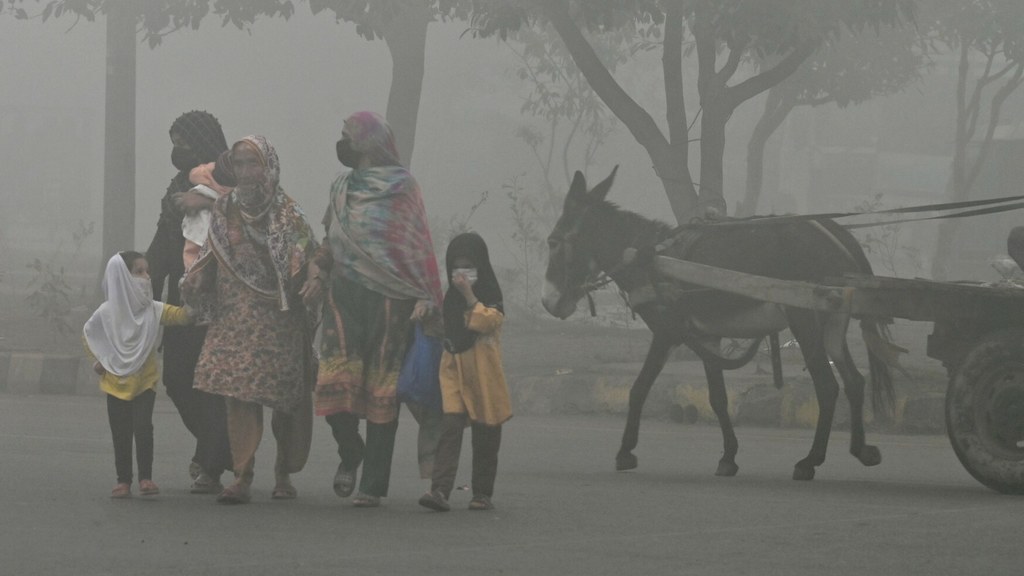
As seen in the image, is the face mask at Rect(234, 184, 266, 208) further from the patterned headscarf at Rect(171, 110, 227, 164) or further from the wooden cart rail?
Result: the wooden cart rail

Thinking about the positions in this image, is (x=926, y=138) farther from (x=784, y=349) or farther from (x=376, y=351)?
(x=376, y=351)

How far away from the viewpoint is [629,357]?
17.6 metres

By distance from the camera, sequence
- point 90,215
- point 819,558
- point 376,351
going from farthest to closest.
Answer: point 90,215 < point 376,351 < point 819,558

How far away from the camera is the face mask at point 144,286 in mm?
8859

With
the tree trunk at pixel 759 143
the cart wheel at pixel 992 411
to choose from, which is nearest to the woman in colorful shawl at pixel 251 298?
the cart wheel at pixel 992 411

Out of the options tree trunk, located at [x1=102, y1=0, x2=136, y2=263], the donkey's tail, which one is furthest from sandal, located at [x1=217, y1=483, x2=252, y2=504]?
tree trunk, located at [x1=102, y1=0, x2=136, y2=263]

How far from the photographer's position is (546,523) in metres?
7.93

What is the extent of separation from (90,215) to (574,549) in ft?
141

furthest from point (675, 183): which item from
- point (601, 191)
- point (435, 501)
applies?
point (435, 501)

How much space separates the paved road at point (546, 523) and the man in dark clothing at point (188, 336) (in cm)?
25

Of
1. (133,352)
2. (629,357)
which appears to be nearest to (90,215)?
(629,357)

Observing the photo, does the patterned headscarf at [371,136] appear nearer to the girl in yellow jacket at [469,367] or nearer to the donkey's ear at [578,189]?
the girl in yellow jacket at [469,367]

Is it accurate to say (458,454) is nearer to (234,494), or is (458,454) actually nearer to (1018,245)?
(234,494)

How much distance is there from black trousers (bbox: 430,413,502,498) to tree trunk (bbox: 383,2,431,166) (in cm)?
1428
